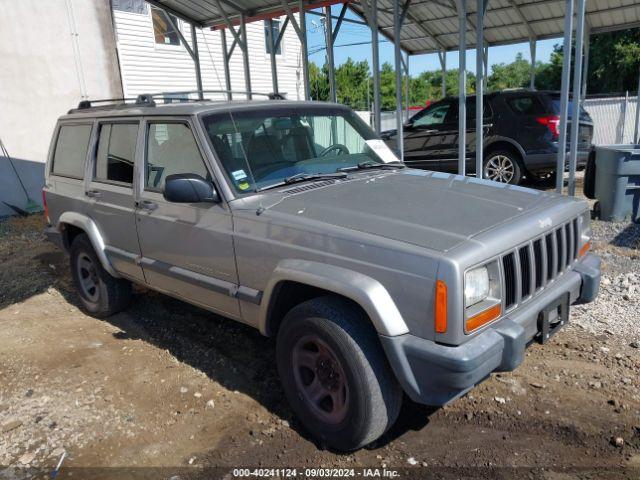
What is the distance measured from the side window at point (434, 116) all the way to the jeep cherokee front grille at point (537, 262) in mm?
7159

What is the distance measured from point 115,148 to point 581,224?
11.9ft

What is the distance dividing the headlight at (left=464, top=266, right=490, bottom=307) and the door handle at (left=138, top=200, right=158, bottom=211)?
7.83 feet

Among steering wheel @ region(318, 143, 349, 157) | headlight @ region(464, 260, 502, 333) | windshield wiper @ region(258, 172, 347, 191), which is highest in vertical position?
steering wheel @ region(318, 143, 349, 157)

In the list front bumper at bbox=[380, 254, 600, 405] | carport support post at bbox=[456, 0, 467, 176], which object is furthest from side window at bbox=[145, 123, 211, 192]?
carport support post at bbox=[456, 0, 467, 176]

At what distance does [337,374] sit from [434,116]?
8.24 m

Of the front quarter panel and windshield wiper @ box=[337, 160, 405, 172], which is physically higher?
windshield wiper @ box=[337, 160, 405, 172]

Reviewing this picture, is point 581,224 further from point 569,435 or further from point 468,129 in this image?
point 468,129

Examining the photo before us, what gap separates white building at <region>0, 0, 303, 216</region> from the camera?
11.0 meters

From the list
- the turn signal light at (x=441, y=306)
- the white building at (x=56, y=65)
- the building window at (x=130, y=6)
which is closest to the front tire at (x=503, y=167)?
the turn signal light at (x=441, y=306)

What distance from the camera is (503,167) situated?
9164 millimetres

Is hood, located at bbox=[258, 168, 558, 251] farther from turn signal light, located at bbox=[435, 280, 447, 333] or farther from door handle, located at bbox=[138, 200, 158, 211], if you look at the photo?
door handle, located at bbox=[138, 200, 158, 211]

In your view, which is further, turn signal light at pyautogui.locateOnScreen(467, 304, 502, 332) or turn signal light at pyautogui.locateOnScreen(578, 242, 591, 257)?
turn signal light at pyautogui.locateOnScreen(578, 242, 591, 257)

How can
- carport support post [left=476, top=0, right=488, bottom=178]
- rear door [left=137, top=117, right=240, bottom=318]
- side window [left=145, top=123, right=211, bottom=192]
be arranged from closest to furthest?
rear door [left=137, top=117, right=240, bottom=318], side window [left=145, top=123, right=211, bottom=192], carport support post [left=476, top=0, right=488, bottom=178]

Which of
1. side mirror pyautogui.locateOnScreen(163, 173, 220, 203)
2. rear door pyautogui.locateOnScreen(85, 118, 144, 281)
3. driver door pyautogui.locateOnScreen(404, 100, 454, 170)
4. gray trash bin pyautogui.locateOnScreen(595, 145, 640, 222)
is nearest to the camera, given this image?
side mirror pyautogui.locateOnScreen(163, 173, 220, 203)
